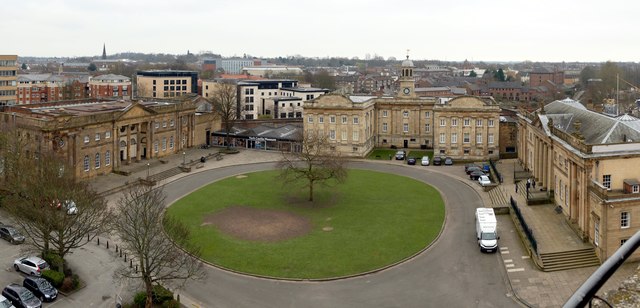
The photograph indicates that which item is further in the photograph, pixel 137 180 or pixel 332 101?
pixel 332 101

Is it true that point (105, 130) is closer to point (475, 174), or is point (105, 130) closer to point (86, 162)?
point (86, 162)

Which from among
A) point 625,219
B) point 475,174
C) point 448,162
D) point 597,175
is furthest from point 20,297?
point 448,162

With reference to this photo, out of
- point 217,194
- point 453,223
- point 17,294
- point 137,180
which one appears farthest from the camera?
point 137,180

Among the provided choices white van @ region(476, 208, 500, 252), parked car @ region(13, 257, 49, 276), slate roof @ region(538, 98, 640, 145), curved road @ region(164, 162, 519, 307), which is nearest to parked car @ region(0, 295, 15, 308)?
parked car @ region(13, 257, 49, 276)

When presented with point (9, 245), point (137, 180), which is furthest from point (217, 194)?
point (9, 245)

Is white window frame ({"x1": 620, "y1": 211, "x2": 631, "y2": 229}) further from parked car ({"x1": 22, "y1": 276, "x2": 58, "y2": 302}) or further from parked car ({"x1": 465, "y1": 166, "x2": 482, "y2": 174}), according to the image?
parked car ({"x1": 22, "y1": 276, "x2": 58, "y2": 302})

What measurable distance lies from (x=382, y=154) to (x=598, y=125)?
1508 inches

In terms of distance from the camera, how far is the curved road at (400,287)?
102 feet

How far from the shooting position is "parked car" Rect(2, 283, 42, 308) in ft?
99.2

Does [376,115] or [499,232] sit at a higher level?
[376,115]

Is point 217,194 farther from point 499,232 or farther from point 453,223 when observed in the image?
point 499,232

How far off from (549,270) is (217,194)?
3262 cm

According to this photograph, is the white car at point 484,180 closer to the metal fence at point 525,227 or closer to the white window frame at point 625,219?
the metal fence at point 525,227

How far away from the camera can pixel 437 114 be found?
7569cm
